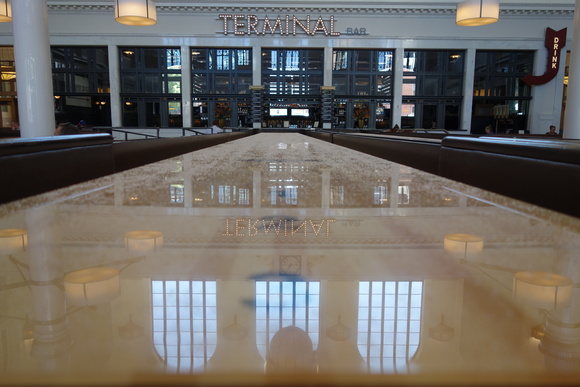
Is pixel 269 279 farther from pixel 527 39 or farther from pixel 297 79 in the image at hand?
pixel 527 39

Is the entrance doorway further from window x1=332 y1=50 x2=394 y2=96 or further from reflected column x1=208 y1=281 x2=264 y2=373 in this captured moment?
reflected column x1=208 y1=281 x2=264 y2=373

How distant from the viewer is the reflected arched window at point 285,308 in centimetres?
31

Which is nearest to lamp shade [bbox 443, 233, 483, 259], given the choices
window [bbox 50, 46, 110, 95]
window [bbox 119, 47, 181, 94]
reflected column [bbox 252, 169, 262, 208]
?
reflected column [bbox 252, 169, 262, 208]

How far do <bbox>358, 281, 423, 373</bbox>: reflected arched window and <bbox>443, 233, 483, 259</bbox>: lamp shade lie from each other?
0.46ft

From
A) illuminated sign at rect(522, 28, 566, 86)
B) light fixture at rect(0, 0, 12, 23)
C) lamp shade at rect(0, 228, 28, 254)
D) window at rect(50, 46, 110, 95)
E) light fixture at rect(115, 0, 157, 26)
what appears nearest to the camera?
lamp shade at rect(0, 228, 28, 254)

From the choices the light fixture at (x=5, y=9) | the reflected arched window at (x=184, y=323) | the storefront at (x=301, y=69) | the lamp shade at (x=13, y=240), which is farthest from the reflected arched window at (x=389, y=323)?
the storefront at (x=301, y=69)

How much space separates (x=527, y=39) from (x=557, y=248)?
17.4 meters

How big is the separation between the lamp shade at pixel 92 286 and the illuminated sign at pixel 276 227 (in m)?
0.20

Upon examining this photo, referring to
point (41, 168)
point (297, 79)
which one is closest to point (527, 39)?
point (297, 79)

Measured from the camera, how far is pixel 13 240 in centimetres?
54

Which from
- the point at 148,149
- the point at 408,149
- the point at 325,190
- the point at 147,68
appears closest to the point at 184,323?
the point at 325,190

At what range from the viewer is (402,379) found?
0.24 m

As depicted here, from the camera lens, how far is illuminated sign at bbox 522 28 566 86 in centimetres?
1468

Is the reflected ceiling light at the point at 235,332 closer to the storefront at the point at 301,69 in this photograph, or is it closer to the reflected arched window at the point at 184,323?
the reflected arched window at the point at 184,323
